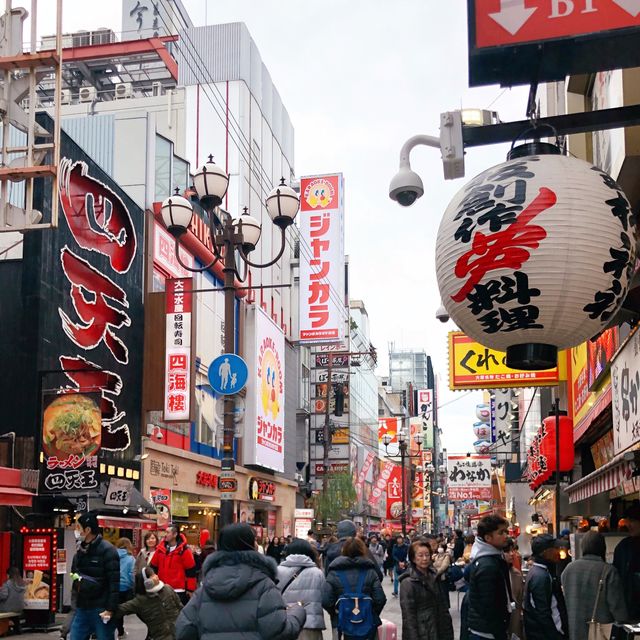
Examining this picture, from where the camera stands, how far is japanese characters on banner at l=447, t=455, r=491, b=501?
50.2 m

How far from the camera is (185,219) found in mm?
15492

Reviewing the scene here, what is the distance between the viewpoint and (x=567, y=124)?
216 inches

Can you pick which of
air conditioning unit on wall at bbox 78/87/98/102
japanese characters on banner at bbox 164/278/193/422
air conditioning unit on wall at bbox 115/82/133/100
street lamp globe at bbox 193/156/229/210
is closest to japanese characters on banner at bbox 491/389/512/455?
air conditioning unit on wall at bbox 115/82/133/100

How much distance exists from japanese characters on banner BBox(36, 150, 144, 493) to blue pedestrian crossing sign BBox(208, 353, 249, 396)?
6.26 metres

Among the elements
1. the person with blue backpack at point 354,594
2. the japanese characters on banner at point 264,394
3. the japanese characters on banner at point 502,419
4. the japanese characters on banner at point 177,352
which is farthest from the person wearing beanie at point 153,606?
the japanese characters on banner at point 502,419

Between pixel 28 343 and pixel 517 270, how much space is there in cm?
1885

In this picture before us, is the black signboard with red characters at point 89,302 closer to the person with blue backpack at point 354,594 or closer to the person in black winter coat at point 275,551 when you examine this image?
the person in black winter coat at point 275,551

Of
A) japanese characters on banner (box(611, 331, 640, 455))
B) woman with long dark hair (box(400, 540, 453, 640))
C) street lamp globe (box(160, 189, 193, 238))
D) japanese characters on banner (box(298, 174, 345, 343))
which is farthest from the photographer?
japanese characters on banner (box(298, 174, 345, 343))

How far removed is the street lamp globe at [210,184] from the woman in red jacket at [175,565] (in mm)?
5127

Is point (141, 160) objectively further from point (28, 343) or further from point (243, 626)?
point (243, 626)

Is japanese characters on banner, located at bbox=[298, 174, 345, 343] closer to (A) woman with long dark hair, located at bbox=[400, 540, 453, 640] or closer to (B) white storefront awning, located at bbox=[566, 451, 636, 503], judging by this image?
(B) white storefront awning, located at bbox=[566, 451, 636, 503]

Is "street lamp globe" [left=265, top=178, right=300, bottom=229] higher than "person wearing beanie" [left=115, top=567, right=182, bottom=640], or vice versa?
"street lamp globe" [left=265, top=178, right=300, bottom=229]

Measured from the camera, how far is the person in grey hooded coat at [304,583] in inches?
376

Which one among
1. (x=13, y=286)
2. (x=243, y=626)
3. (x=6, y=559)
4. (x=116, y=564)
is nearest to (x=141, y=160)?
(x=13, y=286)
